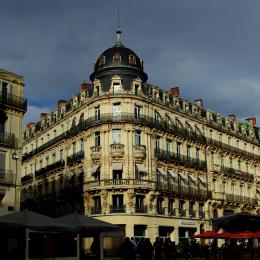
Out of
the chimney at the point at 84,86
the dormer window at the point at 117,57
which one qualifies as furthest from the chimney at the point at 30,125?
the dormer window at the point at 117,57

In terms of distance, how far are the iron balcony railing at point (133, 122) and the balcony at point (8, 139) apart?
39.1ft

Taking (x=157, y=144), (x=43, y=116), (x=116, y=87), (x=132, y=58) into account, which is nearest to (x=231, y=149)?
(x=157, y=144)

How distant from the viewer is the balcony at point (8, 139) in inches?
1243

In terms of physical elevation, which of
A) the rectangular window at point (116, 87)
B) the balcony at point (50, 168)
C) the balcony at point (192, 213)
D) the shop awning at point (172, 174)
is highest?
the rectangular window at point (116, 87)

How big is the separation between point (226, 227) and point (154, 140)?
76.7ft

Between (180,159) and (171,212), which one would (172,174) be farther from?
(171,212)

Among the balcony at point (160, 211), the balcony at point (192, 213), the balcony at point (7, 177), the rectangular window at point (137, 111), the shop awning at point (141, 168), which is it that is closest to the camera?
the balcony at point (7, 177)

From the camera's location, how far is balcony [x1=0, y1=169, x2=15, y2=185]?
30947 mm

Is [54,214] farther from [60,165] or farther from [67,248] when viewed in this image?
[67,248]

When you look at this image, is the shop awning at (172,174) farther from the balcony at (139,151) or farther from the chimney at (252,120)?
the chimney at (252,120)

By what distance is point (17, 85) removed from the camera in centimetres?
3334

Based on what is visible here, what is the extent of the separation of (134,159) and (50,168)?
1282cm

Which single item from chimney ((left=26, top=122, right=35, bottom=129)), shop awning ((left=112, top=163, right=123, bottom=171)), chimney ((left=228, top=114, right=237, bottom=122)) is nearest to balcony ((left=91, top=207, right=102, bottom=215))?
shop awning ((left=112, top=163, right=123, bottom=171))

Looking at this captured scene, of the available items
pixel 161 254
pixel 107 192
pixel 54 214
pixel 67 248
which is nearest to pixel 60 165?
pixel 54 214
